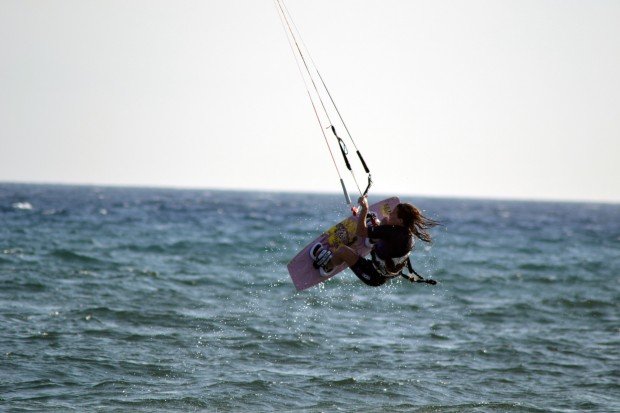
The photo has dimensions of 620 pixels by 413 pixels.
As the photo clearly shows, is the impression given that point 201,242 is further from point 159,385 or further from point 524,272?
point 159,385

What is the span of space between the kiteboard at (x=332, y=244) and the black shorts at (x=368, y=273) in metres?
0.52

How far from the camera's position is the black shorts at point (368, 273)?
12312 mm

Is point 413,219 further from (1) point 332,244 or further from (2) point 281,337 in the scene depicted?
(2) point 281,337

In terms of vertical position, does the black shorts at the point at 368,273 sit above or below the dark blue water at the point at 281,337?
above

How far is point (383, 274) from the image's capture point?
483 inches

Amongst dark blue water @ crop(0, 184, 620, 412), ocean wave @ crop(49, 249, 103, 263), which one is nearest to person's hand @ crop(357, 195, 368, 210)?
dark blue water @ crop(0, 184, 620, 412)

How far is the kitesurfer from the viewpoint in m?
11.9

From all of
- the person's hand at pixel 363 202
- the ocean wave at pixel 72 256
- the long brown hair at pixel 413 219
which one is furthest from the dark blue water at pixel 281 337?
the person's hand at pixel 363 202

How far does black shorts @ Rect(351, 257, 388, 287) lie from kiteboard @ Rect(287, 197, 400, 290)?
52 centimetres

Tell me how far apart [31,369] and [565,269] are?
82.4 ft

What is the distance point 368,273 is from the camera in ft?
40.5

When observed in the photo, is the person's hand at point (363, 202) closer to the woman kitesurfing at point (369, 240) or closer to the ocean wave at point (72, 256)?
the woman kitesurfing at point (369, 240)

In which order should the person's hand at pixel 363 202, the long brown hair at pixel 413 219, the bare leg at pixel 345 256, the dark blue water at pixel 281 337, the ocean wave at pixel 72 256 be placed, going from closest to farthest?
1. the person's hand at pixel 363 202
2. the long brown hair at pixel 413 219
3. the dark blue water at pixel 281 337
4. the bare leg at pixel 345 256
5. the ocean wave at pixel 72 256

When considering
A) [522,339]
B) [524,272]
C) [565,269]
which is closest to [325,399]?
[522,339]
